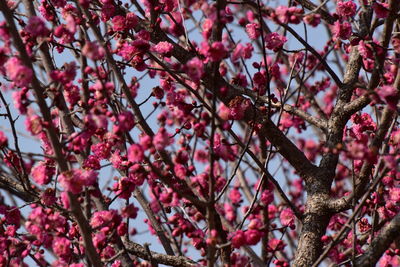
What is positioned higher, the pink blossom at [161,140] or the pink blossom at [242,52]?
the pink blossom at [242,52]

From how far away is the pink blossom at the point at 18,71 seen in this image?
9.83 feet

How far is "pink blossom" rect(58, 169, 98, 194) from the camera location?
3.19 meters

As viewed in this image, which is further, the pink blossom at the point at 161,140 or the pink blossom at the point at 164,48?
the pink blossom at the point at 164,48

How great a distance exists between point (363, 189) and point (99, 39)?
2187mm

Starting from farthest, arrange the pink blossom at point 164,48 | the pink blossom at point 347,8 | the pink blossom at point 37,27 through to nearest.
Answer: the pink blossom at point 347,8, the pink blossom at point 164,48, the pink blossom at point 37,27

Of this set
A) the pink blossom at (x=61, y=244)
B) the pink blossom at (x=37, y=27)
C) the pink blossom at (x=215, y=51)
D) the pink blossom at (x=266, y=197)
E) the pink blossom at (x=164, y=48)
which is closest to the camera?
the pink blossom at (x=215, y=51)

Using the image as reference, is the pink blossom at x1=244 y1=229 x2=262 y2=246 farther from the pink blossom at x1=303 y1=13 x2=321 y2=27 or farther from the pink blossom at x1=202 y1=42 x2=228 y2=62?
the pink blossom at x1=303 y1=13 x2=321 y2=27

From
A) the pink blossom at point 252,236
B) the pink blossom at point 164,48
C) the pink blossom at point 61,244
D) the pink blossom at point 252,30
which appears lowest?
the pink blossom at point 252,236

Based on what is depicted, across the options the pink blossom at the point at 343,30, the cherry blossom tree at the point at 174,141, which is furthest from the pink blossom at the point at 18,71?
the pink blossom at the point at 343,30

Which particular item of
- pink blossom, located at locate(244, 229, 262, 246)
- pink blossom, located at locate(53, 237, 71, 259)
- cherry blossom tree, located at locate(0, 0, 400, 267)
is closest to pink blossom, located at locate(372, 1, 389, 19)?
cherry blossom tree, located at locate(0, 0, 400, 267)

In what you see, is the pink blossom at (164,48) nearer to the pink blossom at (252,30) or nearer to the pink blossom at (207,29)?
the pink blossom at (252,30)

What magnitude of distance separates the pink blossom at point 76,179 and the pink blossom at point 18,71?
1.85ft

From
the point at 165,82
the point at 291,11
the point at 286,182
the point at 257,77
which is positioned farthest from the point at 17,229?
the point at 286,182

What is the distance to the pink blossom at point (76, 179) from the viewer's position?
3.19m
